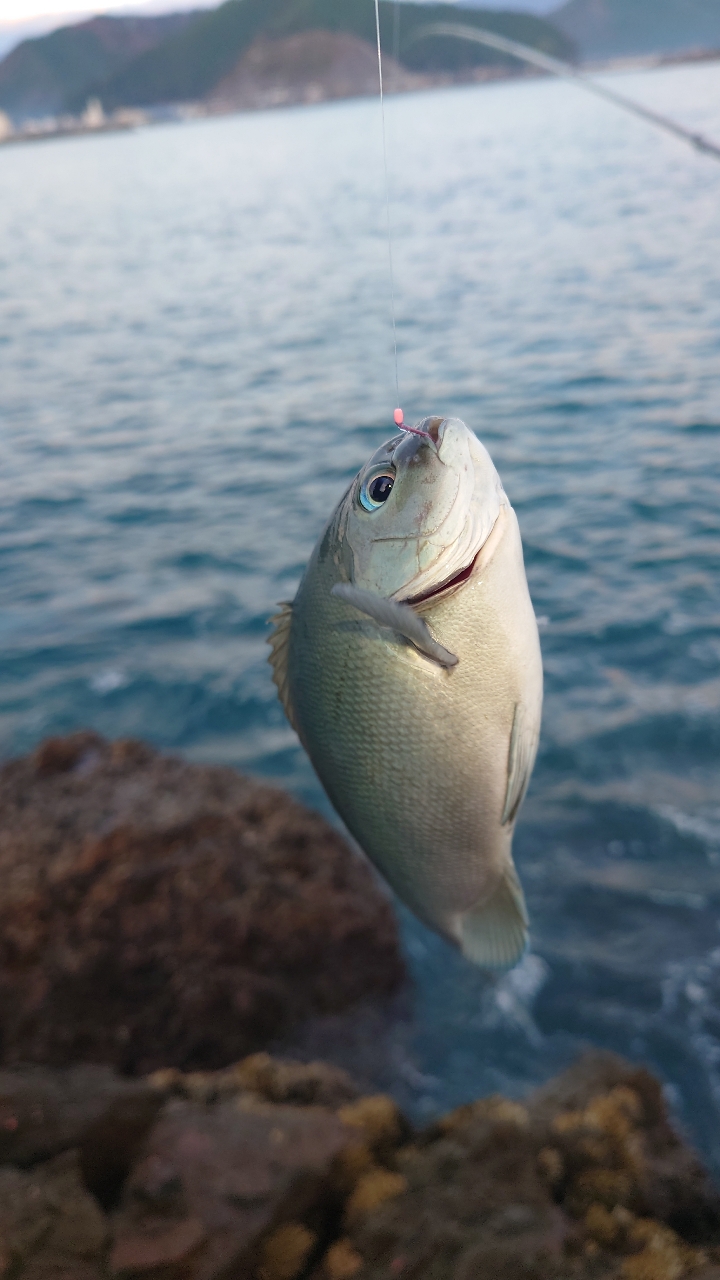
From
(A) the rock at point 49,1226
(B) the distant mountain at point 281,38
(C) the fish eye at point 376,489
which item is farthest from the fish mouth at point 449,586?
(B) the distant mountain at point 281,38

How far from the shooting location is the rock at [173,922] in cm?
360

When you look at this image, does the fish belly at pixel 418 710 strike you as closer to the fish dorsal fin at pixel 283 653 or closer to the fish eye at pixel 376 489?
the fish dorsal fin at pixel 283 653

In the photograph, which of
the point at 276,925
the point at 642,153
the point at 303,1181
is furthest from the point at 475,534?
the point at 642,153

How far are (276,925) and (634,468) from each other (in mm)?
7023

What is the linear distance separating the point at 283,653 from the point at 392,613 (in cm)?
56

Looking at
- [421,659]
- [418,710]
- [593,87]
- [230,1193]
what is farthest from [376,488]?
[593,87]

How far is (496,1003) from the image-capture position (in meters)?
4.29

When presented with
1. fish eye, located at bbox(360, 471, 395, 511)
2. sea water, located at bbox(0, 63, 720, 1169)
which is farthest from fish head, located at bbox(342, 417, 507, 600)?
sea water, located at bbox(0, 63, 720, 1169)

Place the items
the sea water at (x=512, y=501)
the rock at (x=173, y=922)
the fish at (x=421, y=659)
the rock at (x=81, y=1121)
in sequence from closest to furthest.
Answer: the fish at (x=421, y=659) → the rock at (x=81, y=1121) → the rock at (x=173, y=922) → the sea water at (x=512, y=501)

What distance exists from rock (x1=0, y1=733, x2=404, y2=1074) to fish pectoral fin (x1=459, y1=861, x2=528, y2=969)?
1610mm

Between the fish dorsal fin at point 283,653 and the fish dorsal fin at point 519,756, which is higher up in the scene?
the fish dorsal fin at point 283,653

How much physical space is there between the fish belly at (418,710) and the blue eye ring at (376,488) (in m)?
0.17

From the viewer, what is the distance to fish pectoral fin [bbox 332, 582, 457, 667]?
69.5 inches

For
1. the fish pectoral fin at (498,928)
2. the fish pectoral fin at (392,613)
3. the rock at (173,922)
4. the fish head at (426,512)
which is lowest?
the rock at (173,922)
